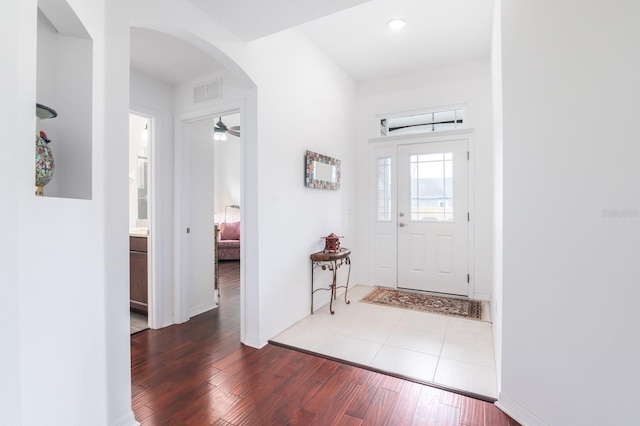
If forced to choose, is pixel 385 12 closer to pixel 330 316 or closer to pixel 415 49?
pixel 415 49

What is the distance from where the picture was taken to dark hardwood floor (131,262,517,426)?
170 cm

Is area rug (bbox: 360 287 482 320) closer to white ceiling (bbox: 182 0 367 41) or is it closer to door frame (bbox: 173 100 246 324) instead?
door frame (bbox: 173 100 246 324)

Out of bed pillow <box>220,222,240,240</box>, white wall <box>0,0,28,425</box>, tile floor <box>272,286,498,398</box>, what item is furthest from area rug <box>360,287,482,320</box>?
bed pillow <box>220,222,240,240</box>

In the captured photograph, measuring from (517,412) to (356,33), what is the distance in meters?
3.43

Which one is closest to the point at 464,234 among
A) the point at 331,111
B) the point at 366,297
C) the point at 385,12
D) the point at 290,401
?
the point at 366,297

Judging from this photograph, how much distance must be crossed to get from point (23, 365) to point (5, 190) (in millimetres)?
606

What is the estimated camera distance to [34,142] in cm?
109

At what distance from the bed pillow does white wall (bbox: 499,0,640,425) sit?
19.2 feet

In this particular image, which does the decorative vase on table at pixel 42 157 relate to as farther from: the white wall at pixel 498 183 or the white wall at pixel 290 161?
the white wall at pixel 498 183

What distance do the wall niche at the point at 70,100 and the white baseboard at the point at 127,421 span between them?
1141mm

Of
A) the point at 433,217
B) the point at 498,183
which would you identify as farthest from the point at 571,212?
the point at 433,217

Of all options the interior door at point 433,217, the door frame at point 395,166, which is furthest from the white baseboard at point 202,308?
the interior door at point 433,217

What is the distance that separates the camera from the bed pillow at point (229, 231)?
6.81 meters

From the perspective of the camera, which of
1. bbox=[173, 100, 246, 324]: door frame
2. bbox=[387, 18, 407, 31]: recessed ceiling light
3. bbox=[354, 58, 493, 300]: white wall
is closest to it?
bbox=[387, 18, 407, 31]: recessed ceiling light
